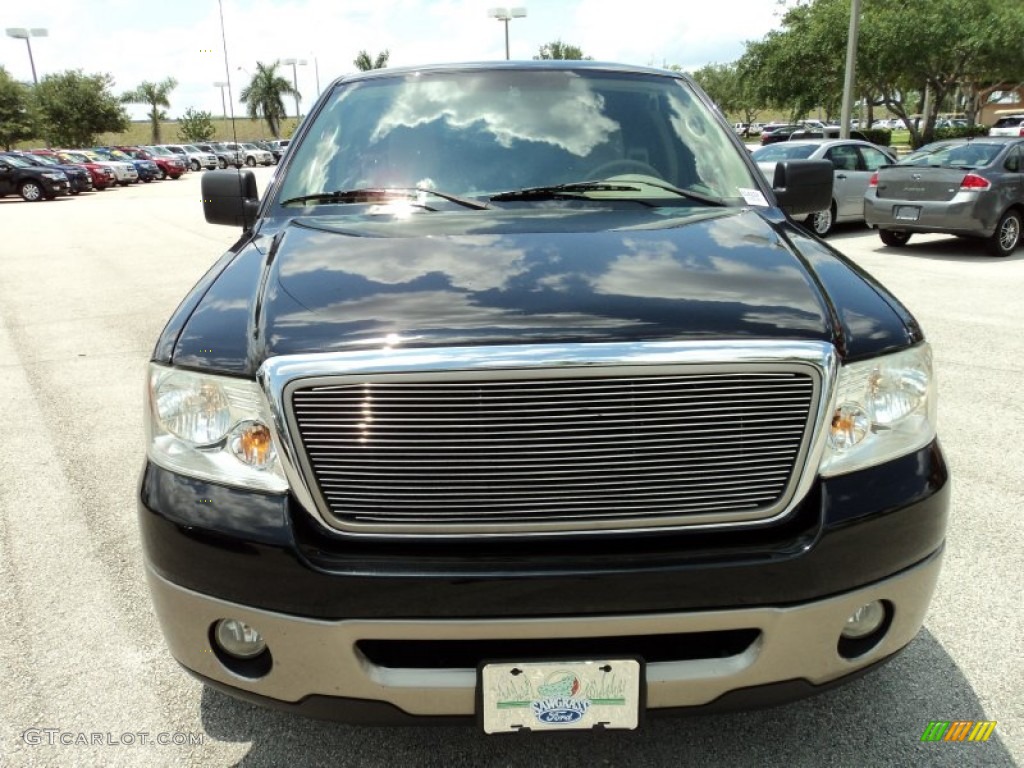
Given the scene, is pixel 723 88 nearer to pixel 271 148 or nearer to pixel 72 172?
pixel 271 148

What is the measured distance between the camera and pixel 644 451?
194 cm

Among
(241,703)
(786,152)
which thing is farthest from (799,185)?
(786,152)

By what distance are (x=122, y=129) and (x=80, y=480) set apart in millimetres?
60997

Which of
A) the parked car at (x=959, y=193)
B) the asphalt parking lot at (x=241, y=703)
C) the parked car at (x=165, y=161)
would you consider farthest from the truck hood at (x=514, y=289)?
the parked car at (x=165, y=161)

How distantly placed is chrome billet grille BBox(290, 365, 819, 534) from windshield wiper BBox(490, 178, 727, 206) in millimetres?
1360

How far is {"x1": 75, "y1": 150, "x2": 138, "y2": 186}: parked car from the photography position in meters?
36.4

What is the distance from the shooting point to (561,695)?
6.40 ft

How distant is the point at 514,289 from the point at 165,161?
149 ft

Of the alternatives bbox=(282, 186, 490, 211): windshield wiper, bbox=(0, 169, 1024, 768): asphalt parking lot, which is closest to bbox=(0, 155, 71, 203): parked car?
bbox=(0, 169, 1024, 768): asphalt parking lot

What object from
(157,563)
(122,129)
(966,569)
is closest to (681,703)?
(157,563)

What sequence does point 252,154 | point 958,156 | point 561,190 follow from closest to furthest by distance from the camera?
point 561,190 → point 958,156 → point 252,154

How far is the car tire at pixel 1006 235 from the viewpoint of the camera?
11.8 metres

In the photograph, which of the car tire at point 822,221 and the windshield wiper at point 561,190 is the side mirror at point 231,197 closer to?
the windshield wiper at point 561,190

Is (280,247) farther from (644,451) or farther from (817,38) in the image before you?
(817,38)
